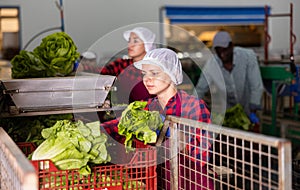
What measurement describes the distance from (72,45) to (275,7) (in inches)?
338

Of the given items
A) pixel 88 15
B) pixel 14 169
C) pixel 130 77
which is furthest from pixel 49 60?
pixel 88 15

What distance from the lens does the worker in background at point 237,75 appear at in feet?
18.0

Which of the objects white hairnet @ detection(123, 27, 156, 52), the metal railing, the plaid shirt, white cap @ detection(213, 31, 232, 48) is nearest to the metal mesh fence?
the plaid shirt

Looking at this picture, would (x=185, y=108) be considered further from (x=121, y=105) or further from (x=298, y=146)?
(x=298, y=146)

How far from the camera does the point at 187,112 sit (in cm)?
239

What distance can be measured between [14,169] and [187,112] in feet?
3.45

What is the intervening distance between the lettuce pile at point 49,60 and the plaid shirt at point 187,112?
1.54ft

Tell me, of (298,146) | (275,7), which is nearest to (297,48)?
(275,7)

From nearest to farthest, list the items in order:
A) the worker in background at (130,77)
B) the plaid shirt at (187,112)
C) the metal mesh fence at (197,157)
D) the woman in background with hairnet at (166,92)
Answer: the metal mesh fence at (197,157)
the plaid shirt at (187,112)
the woman in background with hairnet at (166,92)
the worker in background at (130,77)

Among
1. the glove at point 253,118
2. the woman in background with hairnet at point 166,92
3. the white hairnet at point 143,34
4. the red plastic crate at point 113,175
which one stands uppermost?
the white hairnet at point 143,34

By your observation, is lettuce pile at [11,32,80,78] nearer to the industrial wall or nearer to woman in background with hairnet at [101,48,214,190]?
woman in background with hairnet at [101,48,214,190]

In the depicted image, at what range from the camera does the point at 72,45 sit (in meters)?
2.67

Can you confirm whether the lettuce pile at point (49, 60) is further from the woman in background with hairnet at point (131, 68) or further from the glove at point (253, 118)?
the glove at point (253, 118)

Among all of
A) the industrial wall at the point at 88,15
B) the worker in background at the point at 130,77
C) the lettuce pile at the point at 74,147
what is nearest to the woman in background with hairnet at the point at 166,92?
the worker in background at the point at 130,77
